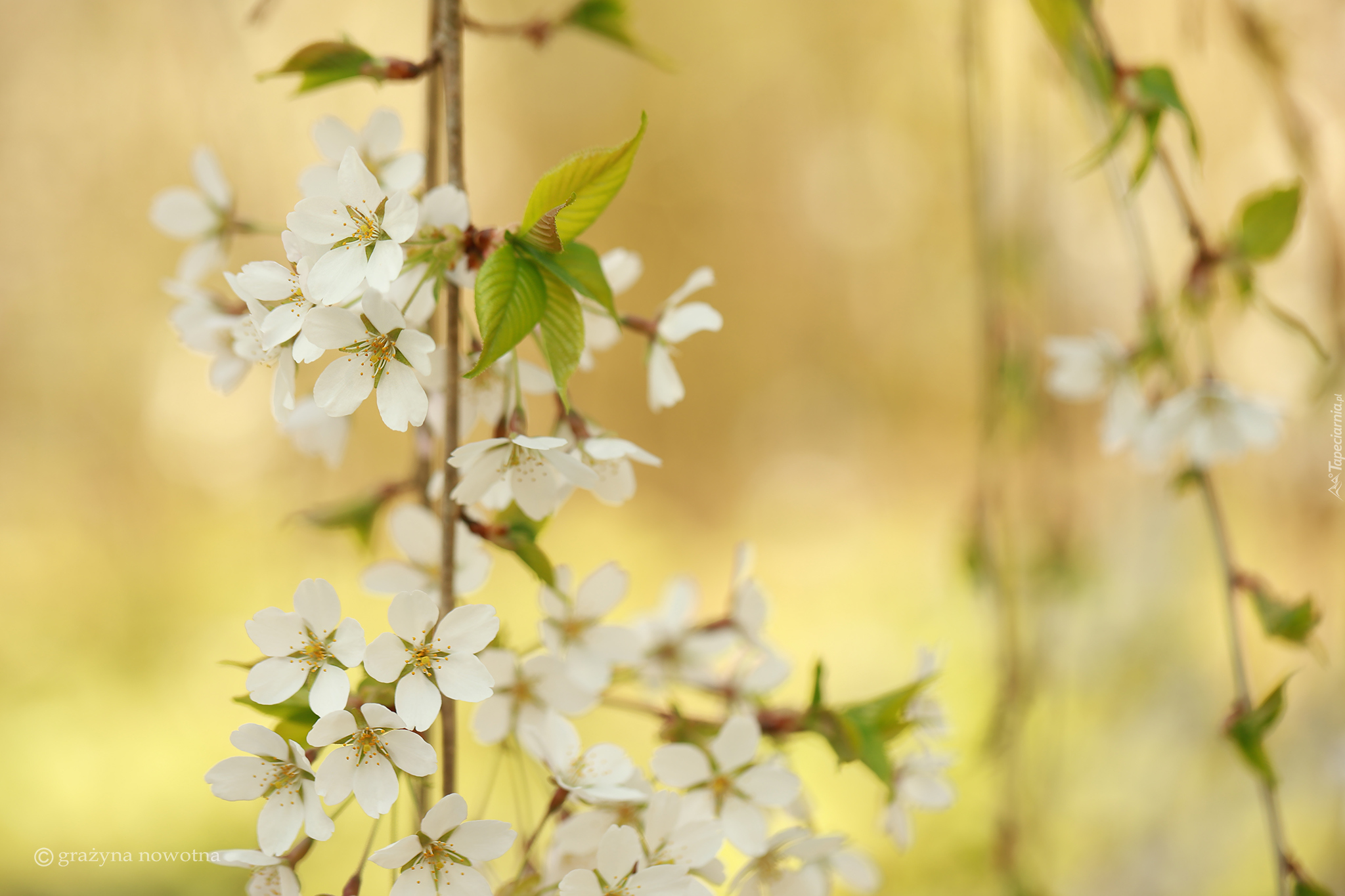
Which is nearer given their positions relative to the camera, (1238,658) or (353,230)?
(353,230)

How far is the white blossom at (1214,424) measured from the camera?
0.54 m

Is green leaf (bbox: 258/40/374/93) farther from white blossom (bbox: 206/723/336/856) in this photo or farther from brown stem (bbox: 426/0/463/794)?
white blossom (bbox: 206/723/336/856)

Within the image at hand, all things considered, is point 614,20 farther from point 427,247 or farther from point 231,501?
point 231,501

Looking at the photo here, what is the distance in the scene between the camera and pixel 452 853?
35 cm

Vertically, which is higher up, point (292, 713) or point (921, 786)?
point (292, 713)

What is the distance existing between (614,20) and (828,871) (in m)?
0.51

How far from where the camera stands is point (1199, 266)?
514 mm

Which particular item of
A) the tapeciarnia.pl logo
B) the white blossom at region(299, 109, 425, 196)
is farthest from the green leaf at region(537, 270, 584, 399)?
the tapeciarnia.pl logo

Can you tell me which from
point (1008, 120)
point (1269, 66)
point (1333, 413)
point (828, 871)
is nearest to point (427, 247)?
point (828, 871)

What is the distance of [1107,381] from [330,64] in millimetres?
542

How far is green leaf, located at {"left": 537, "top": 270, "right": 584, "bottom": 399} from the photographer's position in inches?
13.2

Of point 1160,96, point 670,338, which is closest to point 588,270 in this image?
point 670,338

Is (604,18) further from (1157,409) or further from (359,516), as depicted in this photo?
(1157,409)

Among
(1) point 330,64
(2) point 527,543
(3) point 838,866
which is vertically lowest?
(3) point 838,866
